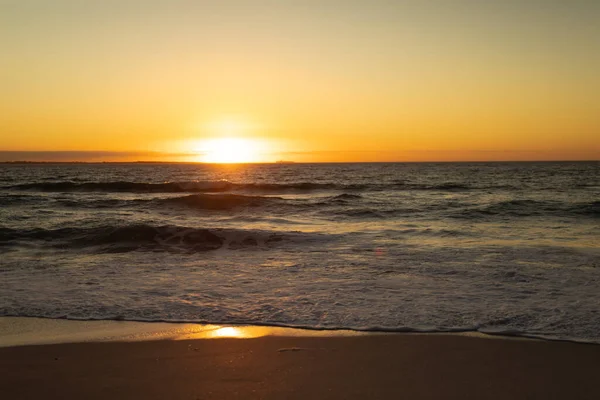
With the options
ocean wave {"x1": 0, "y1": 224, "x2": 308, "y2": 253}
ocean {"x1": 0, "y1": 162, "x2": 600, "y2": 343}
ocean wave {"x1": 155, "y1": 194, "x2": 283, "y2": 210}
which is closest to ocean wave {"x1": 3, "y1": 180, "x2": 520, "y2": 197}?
ocean wave {"x1": 155, "y1": 194, "x2": 283, "y2": 210}


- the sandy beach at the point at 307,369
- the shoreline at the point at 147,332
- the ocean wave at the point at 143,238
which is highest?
the sandy beach at the point at 307,369

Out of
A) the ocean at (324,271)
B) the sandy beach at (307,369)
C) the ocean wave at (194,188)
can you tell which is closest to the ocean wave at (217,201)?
the ocean at (324,271)

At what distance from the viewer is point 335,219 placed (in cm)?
1925

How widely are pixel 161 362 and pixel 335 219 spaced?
14711mm

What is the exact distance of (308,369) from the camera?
Result: 182 inches

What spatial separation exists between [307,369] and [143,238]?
408 inches

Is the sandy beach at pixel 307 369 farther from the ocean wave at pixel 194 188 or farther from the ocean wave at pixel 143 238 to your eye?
the ocean wave at pixel 194 188

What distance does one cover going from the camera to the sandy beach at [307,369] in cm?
414

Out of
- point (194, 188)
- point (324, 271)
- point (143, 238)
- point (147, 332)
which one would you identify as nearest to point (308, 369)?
point (147, 332)

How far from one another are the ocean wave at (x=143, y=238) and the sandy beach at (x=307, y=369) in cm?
735

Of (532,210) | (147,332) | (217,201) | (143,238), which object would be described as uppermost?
(532,210)

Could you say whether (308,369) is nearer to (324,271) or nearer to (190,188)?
(324,271)

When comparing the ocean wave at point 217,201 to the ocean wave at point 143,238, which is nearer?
the ocean wave at point 143,238

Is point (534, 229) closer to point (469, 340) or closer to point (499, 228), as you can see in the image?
point (499, 228)
